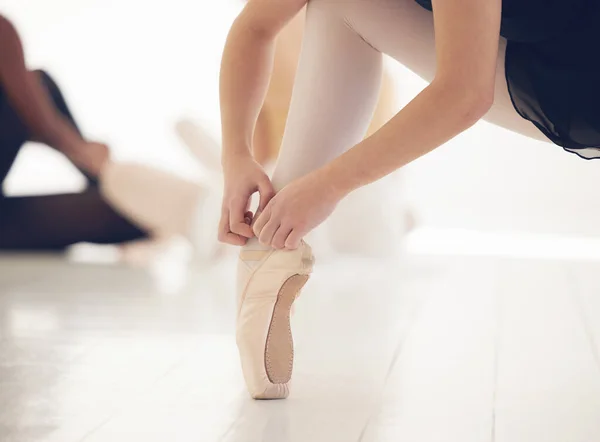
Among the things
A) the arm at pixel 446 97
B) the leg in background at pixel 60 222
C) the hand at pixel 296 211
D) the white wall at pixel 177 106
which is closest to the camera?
the arm at pixel 446 97

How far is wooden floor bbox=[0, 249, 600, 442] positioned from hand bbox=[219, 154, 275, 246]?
0.22 m

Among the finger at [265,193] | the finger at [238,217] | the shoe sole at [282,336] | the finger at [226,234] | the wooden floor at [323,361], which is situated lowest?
the wooden floor at [323,361]

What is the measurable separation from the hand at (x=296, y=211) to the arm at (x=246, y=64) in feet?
0.45

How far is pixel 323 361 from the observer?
1337 millimetres

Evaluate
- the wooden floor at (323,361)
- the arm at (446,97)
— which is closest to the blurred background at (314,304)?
the wooden floor at (323,361)

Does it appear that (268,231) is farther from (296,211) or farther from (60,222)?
(60,222)

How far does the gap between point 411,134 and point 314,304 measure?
0.98 m

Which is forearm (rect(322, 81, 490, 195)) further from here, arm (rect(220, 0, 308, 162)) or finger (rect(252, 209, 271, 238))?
arm (rect(220, 0, 308, 162))

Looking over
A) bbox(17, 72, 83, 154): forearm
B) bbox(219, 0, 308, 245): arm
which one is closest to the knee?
bbox(17, 72, 83, 154): forearm

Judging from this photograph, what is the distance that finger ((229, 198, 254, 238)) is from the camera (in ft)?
3.42

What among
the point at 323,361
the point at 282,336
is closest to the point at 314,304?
the point at 323,361

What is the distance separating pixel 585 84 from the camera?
1006 millimetres

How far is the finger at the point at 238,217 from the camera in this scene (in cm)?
104

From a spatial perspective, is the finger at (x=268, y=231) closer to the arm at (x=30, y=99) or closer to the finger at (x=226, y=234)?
the finger at (x=226, y=234)
